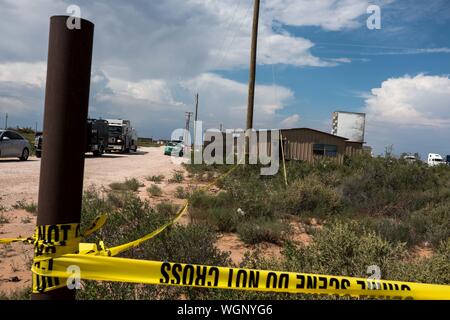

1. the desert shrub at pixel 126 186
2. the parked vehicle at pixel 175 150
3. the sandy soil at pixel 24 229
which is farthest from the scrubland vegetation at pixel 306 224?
the parked vehicle at pixel 175 150

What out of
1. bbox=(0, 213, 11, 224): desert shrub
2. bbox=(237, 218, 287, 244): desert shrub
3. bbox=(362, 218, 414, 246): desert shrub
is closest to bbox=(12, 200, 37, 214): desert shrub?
bbox=(0, 213, 11, 224): desert shrub

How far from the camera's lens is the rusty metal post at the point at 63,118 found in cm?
190

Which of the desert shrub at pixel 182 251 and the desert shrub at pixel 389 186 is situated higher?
the desert shrub at pixel 389 186

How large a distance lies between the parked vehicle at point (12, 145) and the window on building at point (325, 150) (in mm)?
17090

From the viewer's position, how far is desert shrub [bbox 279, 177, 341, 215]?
11.1m

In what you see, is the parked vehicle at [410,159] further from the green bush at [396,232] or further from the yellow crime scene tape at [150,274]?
the yellow crime scene tape at [150,274]

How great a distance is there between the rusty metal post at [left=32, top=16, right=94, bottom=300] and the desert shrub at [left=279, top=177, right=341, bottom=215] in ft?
30.9

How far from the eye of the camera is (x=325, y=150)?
25922mm

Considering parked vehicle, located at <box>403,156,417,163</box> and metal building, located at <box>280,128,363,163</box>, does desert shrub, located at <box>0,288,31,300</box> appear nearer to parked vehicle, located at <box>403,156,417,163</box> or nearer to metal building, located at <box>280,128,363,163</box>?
parked vehicle, located at <box>403,156,417,163</box>

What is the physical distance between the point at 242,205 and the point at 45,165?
868 centimetres

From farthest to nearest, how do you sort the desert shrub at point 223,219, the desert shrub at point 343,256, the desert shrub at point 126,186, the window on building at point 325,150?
the window on building at point 325,150 < the desert shrub at point 126,186 < the desert shrub at point 223,219 < the desert shrub at point 343,256

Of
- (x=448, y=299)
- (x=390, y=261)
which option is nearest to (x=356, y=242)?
(x=390, y=261)

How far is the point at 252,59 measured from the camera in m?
20.8

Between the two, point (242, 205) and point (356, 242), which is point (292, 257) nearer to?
point (356, 242)
